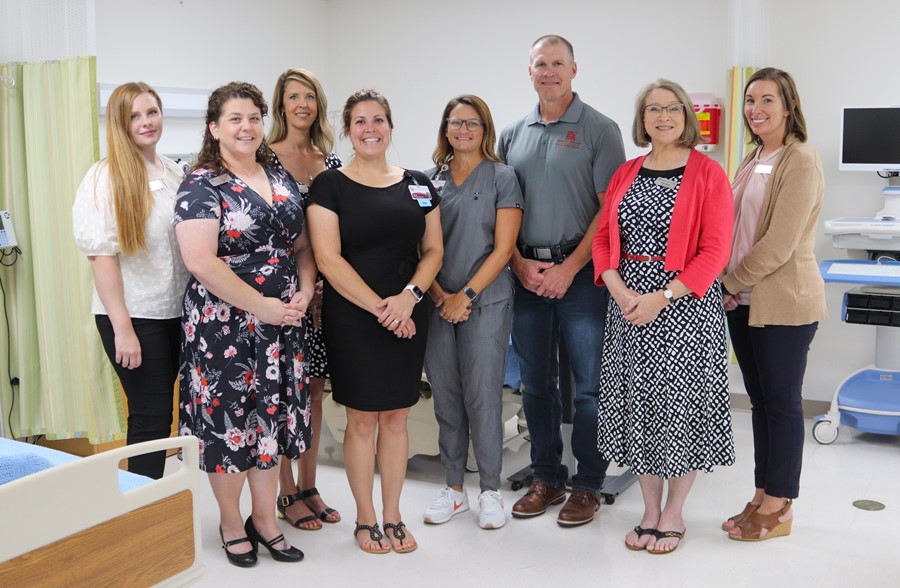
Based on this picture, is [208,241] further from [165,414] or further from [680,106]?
[680,106]

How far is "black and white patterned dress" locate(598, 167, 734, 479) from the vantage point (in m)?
2.72

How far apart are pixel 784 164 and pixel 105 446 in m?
2.94

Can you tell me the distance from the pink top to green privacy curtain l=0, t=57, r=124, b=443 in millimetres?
2307

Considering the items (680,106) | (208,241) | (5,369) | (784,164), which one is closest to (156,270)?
(208,241)

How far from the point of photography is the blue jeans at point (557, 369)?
309cm

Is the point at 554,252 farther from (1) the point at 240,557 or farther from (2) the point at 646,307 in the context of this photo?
(1) the point at 240,557

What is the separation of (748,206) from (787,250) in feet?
0.71

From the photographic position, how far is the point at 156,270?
267 centimetres

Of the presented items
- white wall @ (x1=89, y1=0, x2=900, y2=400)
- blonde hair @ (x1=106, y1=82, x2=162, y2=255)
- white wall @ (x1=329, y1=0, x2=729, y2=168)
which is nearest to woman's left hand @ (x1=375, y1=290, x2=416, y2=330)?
blonde hair @ (x1=106, y1=82, x2=162, y2=255)

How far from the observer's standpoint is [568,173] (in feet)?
9.99

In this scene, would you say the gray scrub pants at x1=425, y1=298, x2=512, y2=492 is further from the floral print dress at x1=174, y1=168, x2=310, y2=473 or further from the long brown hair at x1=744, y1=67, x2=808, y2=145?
the long brown hair at x1=744, y1=67, x2=808, y2=145

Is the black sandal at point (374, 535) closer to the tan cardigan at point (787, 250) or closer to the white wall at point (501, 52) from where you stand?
the tan cardigan at point (787, 250)

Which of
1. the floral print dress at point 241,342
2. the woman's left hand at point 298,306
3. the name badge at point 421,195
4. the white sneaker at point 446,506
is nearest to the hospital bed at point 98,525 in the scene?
the floral print dress at point 241,342

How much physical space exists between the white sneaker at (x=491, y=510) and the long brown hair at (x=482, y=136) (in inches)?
47.2
